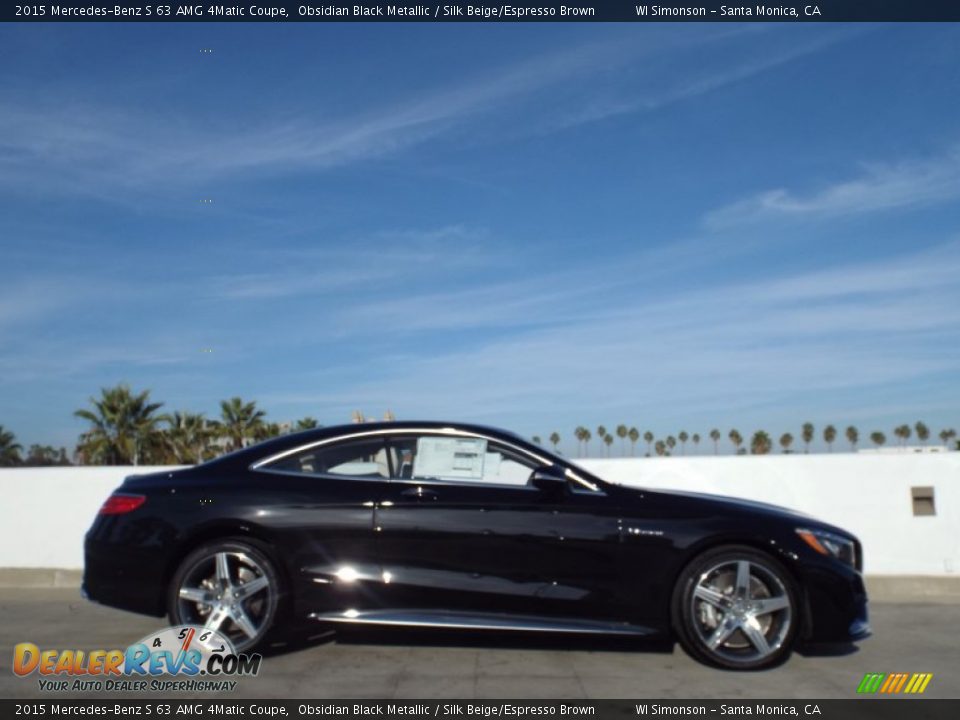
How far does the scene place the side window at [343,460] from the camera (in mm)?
5461

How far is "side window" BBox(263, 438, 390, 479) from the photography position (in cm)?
546

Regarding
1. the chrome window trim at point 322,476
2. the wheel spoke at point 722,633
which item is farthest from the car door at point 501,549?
the wheel spoke at point 722,633

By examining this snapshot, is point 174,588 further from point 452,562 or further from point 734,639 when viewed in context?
point 734,639

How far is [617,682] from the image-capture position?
4.73 metres

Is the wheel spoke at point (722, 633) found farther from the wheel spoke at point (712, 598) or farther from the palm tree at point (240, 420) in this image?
the palm tree at point (240, 420)

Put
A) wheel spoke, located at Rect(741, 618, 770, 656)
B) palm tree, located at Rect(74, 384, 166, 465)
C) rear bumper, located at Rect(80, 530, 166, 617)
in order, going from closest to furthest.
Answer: wheel spoke, located at Rect(741, 618, 770, 656) → rear bumper, located at Rect(80, 530, 166, 617) → palm tree, located at Rect(74, 384, 166, 465)

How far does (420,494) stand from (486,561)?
55 cm

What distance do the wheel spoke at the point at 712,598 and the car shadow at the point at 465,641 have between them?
60 cm

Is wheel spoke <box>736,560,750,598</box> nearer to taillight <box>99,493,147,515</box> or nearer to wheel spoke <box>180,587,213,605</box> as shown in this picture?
wheel spoke <box>180,587,213,605</box>

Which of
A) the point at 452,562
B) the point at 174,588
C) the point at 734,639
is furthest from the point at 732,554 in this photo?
the point at 174,588

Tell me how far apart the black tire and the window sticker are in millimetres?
1357

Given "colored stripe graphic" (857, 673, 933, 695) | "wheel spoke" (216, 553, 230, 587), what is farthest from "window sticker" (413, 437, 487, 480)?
"colored stripe graphic" (857, 673, 933, 695)
